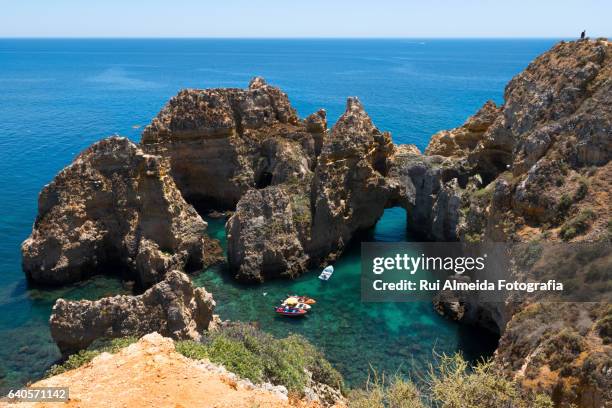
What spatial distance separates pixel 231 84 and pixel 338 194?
333 feet

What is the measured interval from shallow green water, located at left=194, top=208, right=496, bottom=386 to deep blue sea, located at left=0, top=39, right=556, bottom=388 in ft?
0.34

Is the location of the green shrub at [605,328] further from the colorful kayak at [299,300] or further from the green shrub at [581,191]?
the colorful kayak at [299,300]

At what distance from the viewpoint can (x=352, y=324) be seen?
33.5m

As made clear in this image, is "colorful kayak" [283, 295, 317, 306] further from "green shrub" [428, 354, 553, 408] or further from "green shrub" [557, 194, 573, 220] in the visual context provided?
"green shrub" [428, 354, 553, 408]

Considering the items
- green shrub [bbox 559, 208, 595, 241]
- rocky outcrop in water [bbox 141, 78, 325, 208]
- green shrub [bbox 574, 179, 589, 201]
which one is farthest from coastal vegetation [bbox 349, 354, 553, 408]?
rocky outcrop in water [bbox 141, 78, 325, 208]

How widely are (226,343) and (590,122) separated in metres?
23.8

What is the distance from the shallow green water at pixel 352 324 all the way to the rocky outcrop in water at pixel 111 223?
3598 millimetres

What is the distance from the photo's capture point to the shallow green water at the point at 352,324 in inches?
1170

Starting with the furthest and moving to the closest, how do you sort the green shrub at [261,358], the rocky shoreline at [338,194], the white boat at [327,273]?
the white boat at [327,273], the rocky shoreline at [338,194], the green shrub at [261,358]

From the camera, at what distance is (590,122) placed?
29.5m

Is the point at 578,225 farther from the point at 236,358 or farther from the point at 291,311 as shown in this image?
the point at 236,358


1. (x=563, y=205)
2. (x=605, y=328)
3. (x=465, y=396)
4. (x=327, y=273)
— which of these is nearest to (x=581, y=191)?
(x=563, y=205)

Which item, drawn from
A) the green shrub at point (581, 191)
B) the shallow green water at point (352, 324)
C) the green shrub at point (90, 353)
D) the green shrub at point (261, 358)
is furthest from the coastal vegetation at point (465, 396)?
the green shrub at point (581, 191)

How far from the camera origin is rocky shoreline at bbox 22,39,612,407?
25078 millimetres
